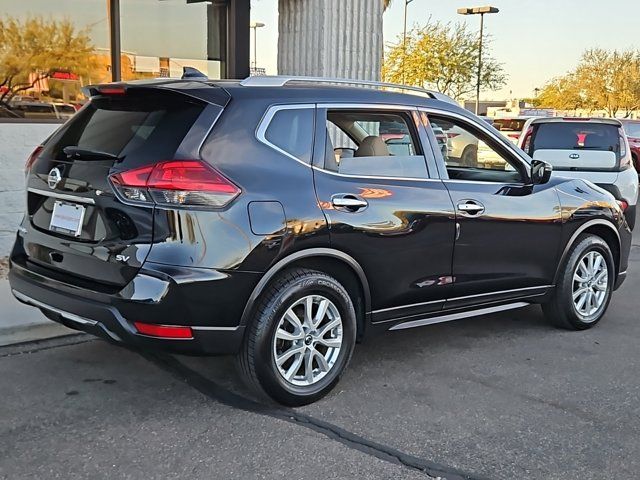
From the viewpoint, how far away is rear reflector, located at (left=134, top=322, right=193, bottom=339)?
11.9ft

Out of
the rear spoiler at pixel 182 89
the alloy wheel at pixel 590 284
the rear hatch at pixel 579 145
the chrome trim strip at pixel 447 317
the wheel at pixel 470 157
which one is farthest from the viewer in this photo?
the rear hatch at pixel 579 145

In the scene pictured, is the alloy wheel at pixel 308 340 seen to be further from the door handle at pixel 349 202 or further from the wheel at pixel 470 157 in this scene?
the wheel at pixel 470 157

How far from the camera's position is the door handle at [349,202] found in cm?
406

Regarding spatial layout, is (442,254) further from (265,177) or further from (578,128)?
(578,128)

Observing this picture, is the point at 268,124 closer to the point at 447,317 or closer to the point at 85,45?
the point at 447,317

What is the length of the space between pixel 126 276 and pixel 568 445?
7.71ft

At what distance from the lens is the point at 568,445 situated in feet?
12.0

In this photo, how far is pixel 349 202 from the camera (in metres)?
4.11

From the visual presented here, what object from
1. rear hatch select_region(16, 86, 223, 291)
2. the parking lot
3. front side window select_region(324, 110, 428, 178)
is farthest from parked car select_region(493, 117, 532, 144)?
rear hatch select_region(16, 86, 223, 291)

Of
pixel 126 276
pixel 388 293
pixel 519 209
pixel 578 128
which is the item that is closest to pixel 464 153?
pixel 519 209

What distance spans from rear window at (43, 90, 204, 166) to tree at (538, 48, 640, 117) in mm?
43829

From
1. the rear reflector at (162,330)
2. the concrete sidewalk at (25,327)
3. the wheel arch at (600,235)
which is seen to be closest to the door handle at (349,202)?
the rear reflector at (162,330)

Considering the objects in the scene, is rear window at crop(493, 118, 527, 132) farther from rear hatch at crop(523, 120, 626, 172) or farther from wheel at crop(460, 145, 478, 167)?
wheel at crop(460, 145, 478, 167)

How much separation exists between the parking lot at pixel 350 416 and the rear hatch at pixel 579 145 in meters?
4.85
